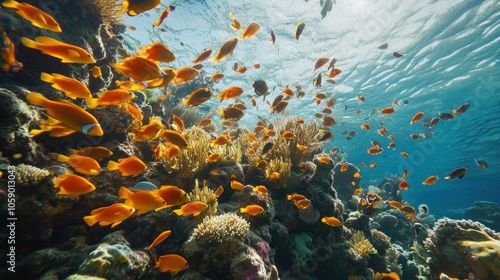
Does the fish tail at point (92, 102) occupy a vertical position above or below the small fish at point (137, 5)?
below

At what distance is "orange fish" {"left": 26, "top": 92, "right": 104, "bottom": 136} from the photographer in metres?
2.41

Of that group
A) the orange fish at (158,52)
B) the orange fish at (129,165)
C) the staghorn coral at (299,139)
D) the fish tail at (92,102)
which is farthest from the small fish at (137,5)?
the staghorn coral at (299,139)

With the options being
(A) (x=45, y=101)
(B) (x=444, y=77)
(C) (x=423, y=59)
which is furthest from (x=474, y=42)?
(A) (x=45, y=101)

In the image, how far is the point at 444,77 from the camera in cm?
1938

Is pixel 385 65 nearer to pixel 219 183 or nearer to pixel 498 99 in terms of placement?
pixel 498 99

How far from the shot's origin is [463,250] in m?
5.22

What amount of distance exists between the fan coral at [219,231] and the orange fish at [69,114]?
2.14 metres

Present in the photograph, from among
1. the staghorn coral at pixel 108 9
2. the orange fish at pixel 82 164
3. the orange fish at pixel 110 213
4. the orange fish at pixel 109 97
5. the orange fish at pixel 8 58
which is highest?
the staghorn coral at pixel 108 9

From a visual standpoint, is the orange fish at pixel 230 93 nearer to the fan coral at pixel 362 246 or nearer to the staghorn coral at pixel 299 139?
the staghorn coral at pixel 299 139

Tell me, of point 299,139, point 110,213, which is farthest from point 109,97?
point 299,139

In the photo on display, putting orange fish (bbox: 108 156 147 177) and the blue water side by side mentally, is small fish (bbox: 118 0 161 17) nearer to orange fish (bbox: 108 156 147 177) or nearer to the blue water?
orange fish (bbox: 108 156 147 177)

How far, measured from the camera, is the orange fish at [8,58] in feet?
12.2

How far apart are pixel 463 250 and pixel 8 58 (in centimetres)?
1010

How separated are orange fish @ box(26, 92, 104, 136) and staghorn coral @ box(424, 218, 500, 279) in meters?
7.60
